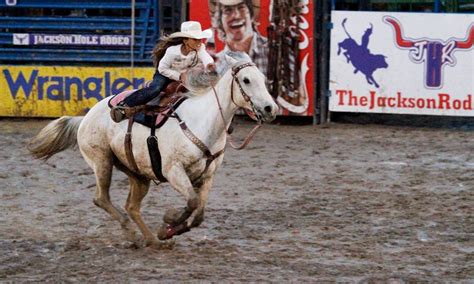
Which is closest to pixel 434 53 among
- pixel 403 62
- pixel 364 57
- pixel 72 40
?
pixel 403 62

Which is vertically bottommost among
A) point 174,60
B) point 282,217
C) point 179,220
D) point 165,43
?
point 282,217

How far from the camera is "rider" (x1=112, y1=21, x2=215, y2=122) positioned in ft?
25.1

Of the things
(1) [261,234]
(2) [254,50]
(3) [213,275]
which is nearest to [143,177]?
(1) [261,234]

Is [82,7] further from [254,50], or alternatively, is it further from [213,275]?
[213,275]

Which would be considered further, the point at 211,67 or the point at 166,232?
the point at 211,67

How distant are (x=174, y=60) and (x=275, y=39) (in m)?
6.95

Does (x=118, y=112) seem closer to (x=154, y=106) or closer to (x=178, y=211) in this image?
(x=154, y=106)

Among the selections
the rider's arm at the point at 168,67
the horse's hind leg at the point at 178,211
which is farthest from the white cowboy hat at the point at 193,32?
the horse's hind leg at the point at 178,211

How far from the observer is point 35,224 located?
8.59 meters

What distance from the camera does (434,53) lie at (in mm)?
14062

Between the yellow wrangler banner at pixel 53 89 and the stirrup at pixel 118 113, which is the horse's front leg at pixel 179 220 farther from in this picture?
the yellow wrangler banner at pixel 53 89

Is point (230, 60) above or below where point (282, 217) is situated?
above

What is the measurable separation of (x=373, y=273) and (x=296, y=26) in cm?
814

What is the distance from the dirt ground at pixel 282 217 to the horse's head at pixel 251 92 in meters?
0.99
